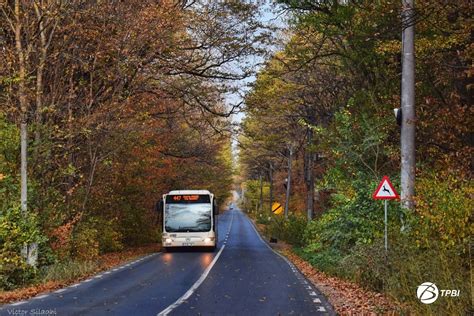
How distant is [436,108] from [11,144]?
42.2 ft

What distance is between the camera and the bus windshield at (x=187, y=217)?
95.5 ft

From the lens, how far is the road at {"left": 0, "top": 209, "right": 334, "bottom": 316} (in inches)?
415

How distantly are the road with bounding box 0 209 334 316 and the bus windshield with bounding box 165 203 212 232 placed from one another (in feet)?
29.5

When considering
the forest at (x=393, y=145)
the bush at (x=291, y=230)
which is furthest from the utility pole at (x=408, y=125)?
the bush at (x=291, y=230)

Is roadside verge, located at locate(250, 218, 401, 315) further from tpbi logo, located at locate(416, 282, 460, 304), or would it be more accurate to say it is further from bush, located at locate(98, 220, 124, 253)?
bush, located at locate(98, 220, 124, 253)

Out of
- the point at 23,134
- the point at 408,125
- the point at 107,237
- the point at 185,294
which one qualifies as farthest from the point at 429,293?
the point at 107,237

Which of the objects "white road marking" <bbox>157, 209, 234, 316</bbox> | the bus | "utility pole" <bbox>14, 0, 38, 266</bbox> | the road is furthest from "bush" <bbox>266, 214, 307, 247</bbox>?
"utility pole" <bbox>14, 0, 38, 266</bbox>

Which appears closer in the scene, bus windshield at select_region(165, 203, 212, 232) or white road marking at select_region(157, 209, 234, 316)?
white road marking at select_region(157, 209, 234, 316)

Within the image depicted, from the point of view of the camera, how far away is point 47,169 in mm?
17875

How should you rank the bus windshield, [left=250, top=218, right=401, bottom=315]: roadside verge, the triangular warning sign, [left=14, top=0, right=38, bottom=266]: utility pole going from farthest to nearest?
the bus windshield → [left=14, top=0, right=38, bottom=266]: utility pole → the triangular warning sign → [left=250, top=218, right=401, bottom=315]: roadside verge

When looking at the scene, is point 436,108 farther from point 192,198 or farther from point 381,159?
point 192,198

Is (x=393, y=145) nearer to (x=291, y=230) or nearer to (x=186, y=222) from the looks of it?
(x=186, y=222)

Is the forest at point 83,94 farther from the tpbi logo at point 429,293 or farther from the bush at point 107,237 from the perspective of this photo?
the tpbi logo at point 429,293

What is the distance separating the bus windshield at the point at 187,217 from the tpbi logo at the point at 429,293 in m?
20.2
